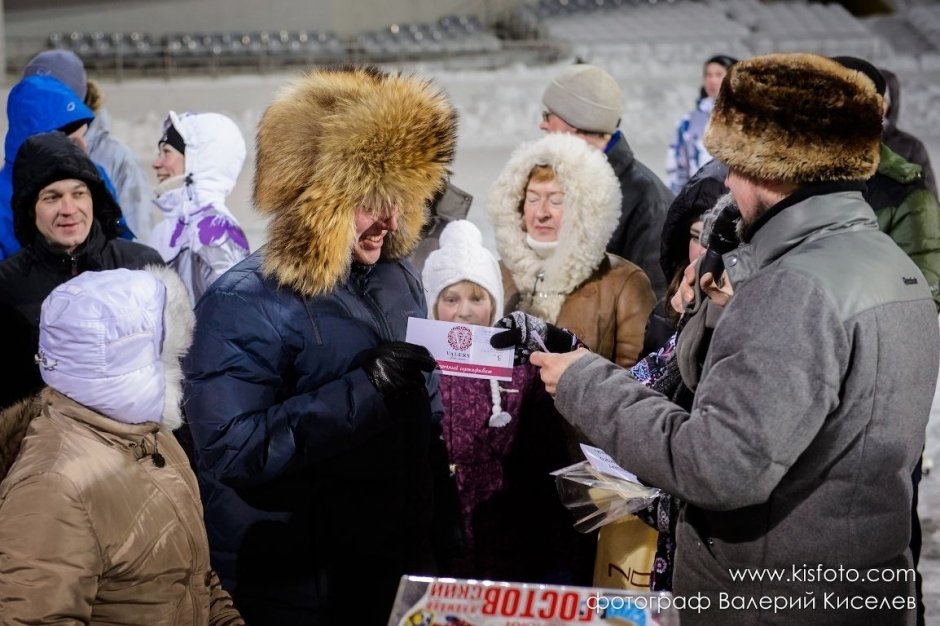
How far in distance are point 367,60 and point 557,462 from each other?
13375 millimetres

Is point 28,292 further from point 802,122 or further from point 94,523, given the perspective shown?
point 802,122

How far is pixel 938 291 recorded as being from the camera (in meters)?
3.62

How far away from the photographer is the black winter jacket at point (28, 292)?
3.37 m

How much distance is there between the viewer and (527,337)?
2486 millimetres

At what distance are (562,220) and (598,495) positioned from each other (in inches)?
51.2

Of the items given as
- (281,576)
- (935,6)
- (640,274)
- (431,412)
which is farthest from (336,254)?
(935,6)

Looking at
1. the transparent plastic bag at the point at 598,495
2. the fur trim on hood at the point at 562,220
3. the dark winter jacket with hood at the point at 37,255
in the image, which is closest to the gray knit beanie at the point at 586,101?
the fur trim on hood at the point at 562,220

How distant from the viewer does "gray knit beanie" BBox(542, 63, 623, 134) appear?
4.57m

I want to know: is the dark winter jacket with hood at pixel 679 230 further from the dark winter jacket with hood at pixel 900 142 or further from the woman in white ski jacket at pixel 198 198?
the dark winter jacket with hood at pixel 900 142

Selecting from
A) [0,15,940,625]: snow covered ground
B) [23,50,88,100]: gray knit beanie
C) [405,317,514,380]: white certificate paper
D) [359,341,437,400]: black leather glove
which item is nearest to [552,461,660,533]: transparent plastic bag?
[405,317,514,380]: white certificate paper

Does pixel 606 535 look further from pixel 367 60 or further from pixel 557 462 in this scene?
pixel 367 60

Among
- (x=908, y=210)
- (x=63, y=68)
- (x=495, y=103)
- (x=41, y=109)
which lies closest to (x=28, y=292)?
(x=41, y=109)

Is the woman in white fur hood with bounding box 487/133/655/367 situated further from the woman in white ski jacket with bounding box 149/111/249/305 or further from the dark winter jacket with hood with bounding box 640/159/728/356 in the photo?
the woman in white ski jacket with bounding box 149/111/249/305

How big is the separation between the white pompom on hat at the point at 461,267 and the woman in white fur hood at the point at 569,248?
0.30 m
